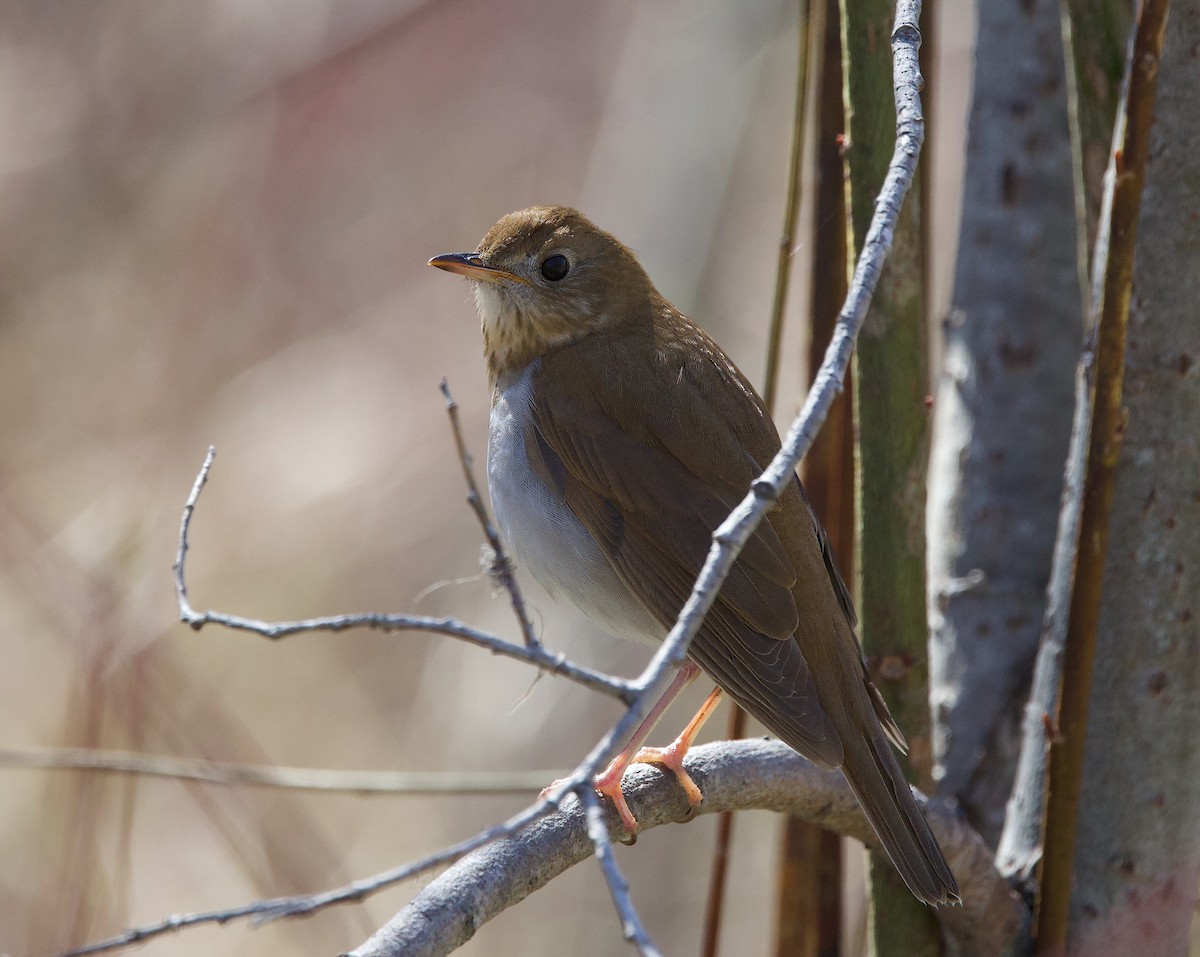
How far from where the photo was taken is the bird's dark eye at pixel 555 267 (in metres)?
3.45

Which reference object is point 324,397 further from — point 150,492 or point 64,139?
point 64,139

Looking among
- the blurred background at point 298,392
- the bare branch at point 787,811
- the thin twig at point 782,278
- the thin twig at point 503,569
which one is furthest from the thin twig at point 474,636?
the blurred background at point 298,392

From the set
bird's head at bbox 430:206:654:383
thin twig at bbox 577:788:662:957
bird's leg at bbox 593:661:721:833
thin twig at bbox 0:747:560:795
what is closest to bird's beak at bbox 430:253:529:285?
bird's head at bbox 430:206:654:383

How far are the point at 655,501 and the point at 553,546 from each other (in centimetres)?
28

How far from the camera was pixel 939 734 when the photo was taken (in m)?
3.09

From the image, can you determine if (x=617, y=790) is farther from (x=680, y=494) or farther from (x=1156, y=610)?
(x=1156, y=610)

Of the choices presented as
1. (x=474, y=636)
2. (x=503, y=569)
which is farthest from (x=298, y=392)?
(x=474, y=636)

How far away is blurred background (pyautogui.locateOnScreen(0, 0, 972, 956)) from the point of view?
5.52 m

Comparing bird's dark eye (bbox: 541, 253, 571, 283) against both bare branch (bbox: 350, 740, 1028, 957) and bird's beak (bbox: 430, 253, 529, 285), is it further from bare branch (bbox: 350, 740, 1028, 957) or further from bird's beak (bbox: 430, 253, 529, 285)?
bare branch (bbox: 350, 740, 1028, 957)

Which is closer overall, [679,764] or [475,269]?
[679,764]

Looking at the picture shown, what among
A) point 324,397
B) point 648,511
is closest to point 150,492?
point 324,397

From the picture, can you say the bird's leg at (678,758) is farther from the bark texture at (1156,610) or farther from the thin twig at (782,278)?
the bark texture at (1156,610)

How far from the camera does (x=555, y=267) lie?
11.3 ft

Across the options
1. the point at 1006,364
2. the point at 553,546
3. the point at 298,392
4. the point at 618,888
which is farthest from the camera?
the point at 298,392
